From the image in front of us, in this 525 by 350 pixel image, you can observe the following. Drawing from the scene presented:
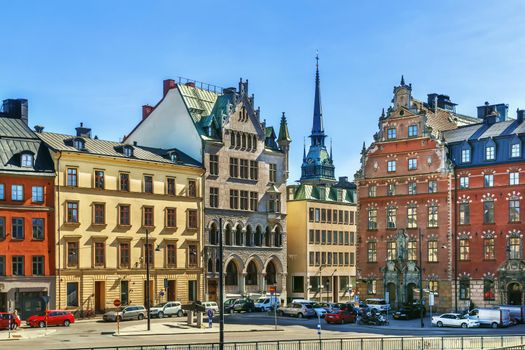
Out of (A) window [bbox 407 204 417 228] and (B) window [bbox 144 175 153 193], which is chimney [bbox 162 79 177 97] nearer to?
(B) window [bbox 144 175 153 193]

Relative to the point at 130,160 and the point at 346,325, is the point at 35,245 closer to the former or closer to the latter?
the point at 130,160

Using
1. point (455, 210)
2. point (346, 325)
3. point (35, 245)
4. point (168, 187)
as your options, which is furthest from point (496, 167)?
point (35, 245)

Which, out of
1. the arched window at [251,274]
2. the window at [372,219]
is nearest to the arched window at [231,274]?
the arched window at [251,274]

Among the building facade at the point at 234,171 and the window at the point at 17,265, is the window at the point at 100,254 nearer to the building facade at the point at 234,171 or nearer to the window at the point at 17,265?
the window at the point at 17,265

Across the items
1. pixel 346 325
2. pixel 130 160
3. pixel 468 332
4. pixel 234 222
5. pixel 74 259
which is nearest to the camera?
pixel 468 332

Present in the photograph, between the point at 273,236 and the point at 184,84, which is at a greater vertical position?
the point at 184,84

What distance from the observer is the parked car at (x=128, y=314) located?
76562 mm

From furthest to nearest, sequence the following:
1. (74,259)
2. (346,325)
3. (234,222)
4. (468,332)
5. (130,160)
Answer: (234,222) → (130,160) → (74,259) → (346,325) → (468,332)

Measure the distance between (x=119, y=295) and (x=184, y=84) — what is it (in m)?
27.2

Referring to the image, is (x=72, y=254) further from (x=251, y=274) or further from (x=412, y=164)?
(x=412, y=164)

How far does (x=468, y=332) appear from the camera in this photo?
66.9 m

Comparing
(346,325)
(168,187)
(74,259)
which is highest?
(168,187)

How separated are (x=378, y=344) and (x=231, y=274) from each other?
51.3m

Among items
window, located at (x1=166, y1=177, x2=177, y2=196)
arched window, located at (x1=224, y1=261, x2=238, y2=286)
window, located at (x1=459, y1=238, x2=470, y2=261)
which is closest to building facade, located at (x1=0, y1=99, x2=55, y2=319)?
window, located at (x1=166, y1=177, x2=177, y2=196)
